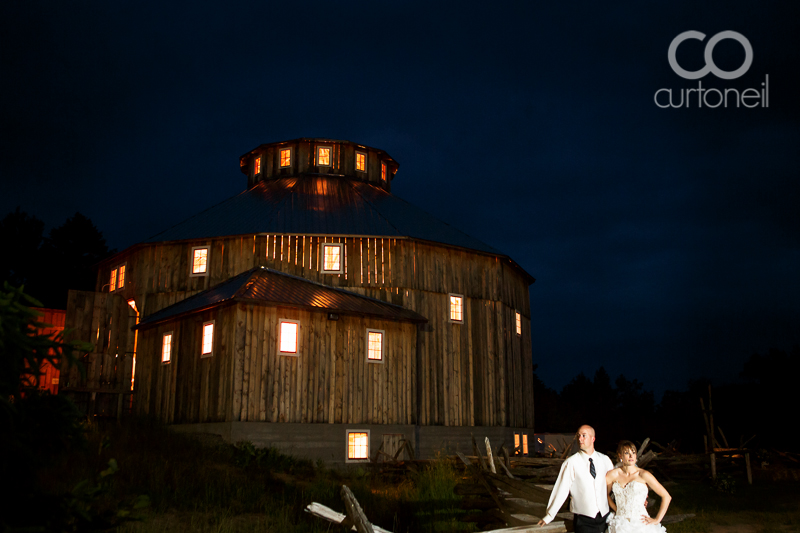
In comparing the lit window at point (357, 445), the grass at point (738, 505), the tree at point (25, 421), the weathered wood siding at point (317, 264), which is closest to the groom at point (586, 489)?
the tree at point (25, 421)

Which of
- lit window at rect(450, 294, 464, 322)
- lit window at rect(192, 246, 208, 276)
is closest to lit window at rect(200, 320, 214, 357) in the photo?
lit window at rect(192, 246, 208, 276)

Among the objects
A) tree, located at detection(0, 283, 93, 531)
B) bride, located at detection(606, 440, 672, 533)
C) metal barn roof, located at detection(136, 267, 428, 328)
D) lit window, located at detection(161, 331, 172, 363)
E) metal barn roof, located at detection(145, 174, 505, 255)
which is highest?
metal barn roof, located at detection(145, 174, 505, 255)

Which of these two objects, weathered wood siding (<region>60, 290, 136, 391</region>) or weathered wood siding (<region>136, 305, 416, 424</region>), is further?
weathered wood siding (<region>60, 290, 136, 391</region>)

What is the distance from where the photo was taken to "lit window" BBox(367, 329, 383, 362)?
941 inches

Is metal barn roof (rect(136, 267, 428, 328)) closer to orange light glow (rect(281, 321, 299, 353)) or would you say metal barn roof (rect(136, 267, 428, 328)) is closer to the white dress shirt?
orange light glow (rect(281, 321, 299, 353))

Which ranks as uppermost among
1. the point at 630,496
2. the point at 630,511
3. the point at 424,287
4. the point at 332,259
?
the point at 332,259

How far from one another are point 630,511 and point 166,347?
63.1 feet

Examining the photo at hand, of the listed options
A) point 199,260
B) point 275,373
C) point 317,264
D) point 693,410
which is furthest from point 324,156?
point 693,410

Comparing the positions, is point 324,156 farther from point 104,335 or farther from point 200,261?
point 104,335

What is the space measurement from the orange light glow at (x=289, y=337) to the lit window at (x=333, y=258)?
3.52 metres

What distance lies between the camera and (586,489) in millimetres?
8133

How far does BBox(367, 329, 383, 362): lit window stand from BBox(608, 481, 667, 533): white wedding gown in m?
15.9

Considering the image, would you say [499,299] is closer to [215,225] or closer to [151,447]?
[215,225]

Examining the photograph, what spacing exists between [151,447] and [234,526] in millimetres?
6122
